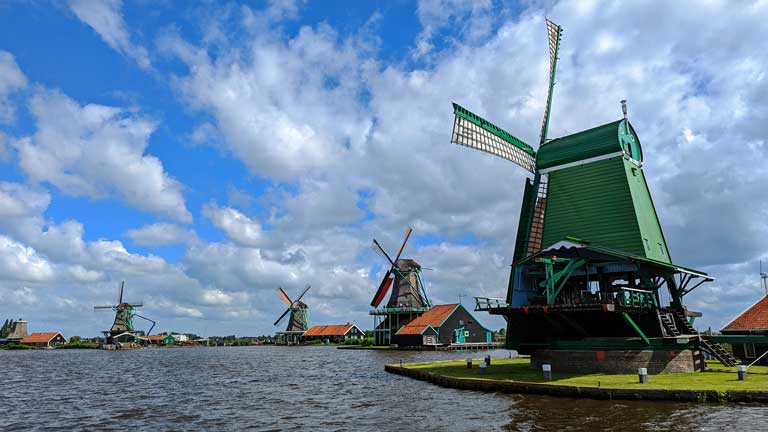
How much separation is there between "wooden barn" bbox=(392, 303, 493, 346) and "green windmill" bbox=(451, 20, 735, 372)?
46.0 metres

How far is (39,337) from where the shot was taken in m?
118

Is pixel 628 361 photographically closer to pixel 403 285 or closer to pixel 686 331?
pixel 686 331

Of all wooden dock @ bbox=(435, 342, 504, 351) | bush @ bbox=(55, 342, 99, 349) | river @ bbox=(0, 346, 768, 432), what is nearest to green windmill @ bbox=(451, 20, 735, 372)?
river @ bbox=(0, 346, 768, 432)

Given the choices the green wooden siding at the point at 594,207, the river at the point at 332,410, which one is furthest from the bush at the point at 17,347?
the green wooden siding at the point at 594,207

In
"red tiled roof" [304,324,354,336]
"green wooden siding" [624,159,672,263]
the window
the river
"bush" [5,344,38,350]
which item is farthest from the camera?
"bush" [5,344,38,350]

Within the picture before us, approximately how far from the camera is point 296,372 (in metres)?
39.8

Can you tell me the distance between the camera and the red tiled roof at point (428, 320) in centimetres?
7364

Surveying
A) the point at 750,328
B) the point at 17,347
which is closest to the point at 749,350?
the point at 750,328

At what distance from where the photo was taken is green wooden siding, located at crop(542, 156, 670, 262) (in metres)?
25.5

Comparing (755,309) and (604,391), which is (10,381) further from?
(755,309)

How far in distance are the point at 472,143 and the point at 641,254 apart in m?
10.8

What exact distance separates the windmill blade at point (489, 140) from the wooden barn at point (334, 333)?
81113 millimetres

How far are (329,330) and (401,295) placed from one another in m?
35.8

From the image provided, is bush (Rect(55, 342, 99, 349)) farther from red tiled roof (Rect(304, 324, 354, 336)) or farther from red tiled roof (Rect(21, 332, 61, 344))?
red tiled roof (Rect(304, 324, 354, 336))
